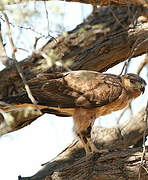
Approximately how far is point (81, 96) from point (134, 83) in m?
1.06

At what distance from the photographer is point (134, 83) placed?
260 inches

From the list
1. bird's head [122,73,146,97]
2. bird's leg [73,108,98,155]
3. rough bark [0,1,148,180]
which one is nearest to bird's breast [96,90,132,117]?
bird's leg [73,108,98,155]

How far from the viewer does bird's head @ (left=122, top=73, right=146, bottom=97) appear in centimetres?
657

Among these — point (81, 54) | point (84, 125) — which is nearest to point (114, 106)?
point (84, 125)

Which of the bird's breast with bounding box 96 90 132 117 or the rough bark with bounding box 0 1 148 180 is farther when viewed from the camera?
the bird's breast with bounding box 96 90 132 117

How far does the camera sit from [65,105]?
588 cm

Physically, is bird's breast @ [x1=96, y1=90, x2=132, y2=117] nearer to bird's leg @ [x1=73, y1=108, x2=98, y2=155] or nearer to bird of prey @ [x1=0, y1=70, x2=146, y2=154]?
bird of prey @ [x1=0, y1=70, x2=146, y2=154]

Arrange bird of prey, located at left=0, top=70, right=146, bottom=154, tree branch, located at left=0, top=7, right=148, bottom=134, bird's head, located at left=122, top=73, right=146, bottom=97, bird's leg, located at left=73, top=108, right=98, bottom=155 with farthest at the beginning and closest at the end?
bird's head, located at left=122, top=73, right=146, bottom=97, bird's leg, located at left=73, top=108, right=98, bottom=155, tree branch, located at left=0, top=7, right=148, bottom=134, bird of prey, located at left=0, top=70, right=146, bottom=154

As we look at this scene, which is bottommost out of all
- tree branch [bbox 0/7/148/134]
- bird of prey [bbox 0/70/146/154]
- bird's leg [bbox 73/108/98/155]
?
bird's leg [bbox 73/108/98/155]

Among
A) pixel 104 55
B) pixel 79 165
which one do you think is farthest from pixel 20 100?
pixel 104 55

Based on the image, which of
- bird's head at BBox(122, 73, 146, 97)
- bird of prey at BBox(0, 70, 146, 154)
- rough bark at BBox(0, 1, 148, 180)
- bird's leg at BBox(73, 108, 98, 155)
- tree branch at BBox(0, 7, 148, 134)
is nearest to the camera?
rough bark at BBox(0, 1, 148, 180)

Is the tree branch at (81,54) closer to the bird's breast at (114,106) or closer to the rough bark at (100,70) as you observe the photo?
the rough bark at (100,70)

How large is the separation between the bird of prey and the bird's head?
0.17 metres

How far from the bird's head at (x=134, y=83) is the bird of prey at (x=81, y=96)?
0.55 feet
